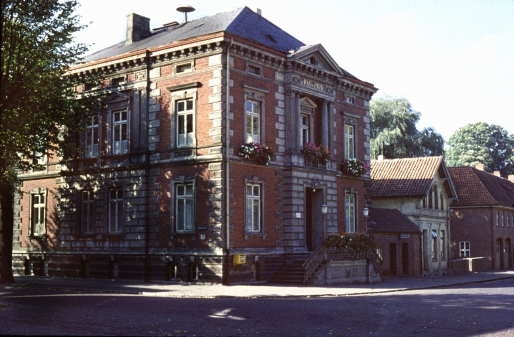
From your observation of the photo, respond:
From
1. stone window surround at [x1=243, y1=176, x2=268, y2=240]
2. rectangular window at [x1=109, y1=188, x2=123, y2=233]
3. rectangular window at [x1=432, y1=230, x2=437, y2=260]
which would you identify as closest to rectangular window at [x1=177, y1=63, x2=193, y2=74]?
stone window surround at [x1=243, y1=176, x2=268, y2=240]

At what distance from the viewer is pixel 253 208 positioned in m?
30.5

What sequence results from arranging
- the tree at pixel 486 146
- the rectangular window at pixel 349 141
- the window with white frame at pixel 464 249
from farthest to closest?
the tree at pixel 486 146 → the window with white frame at pixel 464 249 → the rectangular window at pixel 349 141

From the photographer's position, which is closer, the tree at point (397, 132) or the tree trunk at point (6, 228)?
the tree trunk at point (6, 228)

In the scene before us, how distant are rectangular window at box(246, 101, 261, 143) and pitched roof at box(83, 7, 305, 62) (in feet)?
9.34

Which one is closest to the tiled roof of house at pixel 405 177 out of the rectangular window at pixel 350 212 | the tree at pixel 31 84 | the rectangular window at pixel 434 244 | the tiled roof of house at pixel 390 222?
the tiled roof of house at pixel 390 222

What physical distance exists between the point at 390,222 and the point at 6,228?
22.6m

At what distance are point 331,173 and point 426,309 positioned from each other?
16289 mm

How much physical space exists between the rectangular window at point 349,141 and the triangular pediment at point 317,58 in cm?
351

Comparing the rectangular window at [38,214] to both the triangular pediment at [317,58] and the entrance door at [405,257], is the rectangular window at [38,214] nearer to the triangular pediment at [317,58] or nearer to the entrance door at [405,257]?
the triangular pediment at [317,58]

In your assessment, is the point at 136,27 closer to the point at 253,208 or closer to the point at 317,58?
the point at 317,58

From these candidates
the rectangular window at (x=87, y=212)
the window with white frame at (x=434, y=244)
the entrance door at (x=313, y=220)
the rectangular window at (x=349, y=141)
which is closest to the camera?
the rectangular window at (x=87, y=212)

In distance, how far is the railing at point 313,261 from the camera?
29578 millimetres

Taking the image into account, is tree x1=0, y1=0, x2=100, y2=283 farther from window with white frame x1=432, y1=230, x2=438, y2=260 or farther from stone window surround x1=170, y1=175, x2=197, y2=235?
window with white frame x1=432, y1=230, x2=438, y2=260

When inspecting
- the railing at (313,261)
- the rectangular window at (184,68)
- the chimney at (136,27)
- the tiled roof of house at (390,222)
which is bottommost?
the railing at (313,261)
